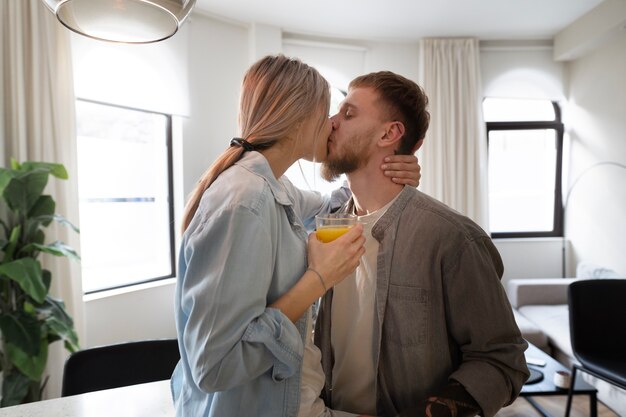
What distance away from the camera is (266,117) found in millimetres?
1041

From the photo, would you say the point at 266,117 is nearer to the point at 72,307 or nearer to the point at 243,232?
the point at 243,232

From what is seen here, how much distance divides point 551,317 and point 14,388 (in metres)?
4.12

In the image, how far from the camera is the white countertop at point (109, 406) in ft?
3.87

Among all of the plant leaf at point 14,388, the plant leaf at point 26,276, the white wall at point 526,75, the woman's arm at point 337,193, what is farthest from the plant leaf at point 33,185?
the white wall at point 526,75

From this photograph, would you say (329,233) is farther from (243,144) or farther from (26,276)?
(26,276)

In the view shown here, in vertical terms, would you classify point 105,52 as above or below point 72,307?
above

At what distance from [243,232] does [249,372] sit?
27 centimetres

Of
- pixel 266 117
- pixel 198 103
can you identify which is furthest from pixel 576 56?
pixel 266 117

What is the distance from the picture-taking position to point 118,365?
153 centimetres

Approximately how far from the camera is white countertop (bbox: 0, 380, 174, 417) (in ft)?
3.87

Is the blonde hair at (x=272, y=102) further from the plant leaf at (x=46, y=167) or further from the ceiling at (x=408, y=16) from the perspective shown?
the ceiling at (x=408, y=16)

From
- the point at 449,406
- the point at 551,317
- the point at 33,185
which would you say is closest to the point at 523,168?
the point at 551,317

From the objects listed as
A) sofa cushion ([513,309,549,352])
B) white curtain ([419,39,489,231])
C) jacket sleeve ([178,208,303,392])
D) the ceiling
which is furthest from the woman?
white curtain ([419,39,489,231])

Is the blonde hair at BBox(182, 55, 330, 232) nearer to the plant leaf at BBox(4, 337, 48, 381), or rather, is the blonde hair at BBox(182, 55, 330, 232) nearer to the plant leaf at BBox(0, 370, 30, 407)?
the plant leaf at BBox(4, 337, 48, 381)
